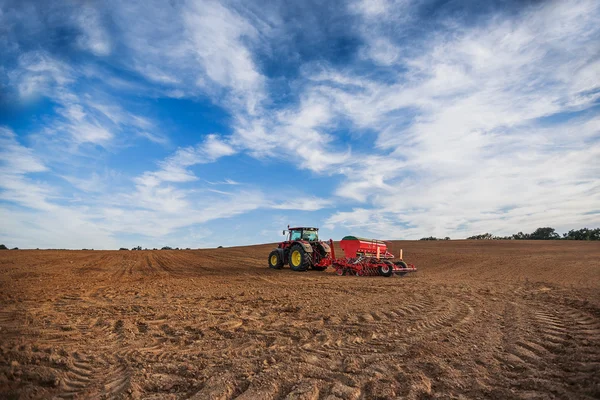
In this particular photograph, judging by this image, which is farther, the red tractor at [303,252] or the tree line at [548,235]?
the tree line at [548,235]

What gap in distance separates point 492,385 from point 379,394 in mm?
1282

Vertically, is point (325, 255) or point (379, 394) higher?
point (325, 255)

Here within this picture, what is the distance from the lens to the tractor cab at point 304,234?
18188 mm

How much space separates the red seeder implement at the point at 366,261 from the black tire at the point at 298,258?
137 cm

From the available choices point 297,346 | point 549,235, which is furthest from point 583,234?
point 297,346

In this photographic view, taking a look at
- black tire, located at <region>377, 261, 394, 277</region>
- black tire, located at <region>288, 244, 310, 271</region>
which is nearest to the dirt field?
black tire, located at <region>377, 261, 394, 277</region>

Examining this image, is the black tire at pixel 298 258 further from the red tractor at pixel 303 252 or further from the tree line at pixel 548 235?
the tree line at pixel 548 235

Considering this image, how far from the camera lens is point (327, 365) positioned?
161 inches

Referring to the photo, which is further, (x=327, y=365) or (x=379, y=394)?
(x=327, y=365)

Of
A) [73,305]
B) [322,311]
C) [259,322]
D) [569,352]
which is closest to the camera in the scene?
[569,352]

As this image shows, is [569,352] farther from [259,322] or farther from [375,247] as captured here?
[375,247]

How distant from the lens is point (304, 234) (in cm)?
1819

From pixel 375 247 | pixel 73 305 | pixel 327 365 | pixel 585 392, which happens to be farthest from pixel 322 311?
pixel 375 247

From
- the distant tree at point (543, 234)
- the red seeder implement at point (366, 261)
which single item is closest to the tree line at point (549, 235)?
the distant tree at point (543, 234)
